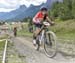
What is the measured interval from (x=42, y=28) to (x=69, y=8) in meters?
68.6

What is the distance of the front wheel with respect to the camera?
12.0 metres

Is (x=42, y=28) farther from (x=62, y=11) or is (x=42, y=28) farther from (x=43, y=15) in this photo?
(x=62, y=11)

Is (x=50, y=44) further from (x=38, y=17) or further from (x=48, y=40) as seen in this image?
(x=38, y=17)

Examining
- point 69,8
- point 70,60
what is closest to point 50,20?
point 70,60

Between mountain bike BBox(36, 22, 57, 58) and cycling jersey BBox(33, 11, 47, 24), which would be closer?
mountain bike BBox(36, 22, 57, 58)

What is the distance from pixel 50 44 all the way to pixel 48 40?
19 centimetres

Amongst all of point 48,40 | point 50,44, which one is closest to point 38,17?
point 48,40

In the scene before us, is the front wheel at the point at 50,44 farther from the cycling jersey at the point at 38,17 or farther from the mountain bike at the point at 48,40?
the cycling jersey at the point at 38,17

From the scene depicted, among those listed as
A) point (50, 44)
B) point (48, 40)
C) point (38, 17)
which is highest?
point (38, 17)

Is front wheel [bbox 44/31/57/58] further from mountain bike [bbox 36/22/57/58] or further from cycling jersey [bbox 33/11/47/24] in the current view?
cycling jersey [bbox 33/11/47/24]

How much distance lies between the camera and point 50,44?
1230 cm

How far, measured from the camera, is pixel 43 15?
1264 cm

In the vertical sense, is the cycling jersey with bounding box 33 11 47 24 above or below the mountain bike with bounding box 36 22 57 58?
above

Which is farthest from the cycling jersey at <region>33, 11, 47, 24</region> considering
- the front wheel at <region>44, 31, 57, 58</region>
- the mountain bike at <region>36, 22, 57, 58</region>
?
the front wheel at <region>44, 31, 57, 58</region>
